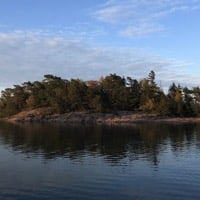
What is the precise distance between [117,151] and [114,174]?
89.0 ft

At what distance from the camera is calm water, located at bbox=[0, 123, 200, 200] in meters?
48.3

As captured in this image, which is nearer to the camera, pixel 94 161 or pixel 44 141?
pixel 94 161

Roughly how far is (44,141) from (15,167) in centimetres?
4151

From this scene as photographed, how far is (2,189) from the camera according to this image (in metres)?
49.7

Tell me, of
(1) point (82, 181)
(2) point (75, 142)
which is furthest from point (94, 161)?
(2) point (75, 142)

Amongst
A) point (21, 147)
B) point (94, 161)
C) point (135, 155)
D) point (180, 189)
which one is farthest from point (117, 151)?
point (180, 189)

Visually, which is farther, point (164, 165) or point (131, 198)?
point (164, 165)

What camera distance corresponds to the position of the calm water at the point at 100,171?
1902 inches

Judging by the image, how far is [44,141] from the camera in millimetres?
107625

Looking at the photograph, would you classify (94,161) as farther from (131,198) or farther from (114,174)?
(131,198)

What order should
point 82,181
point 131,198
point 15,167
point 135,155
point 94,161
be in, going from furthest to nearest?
point 135,155 < point 94,161 < point 15,167 < point 82,181 < point 131,198

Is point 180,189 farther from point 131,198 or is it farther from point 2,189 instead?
point 2,189

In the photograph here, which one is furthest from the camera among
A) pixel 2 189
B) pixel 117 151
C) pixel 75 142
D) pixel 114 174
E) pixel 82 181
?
pixel 75 142

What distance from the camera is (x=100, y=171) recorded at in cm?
6194
